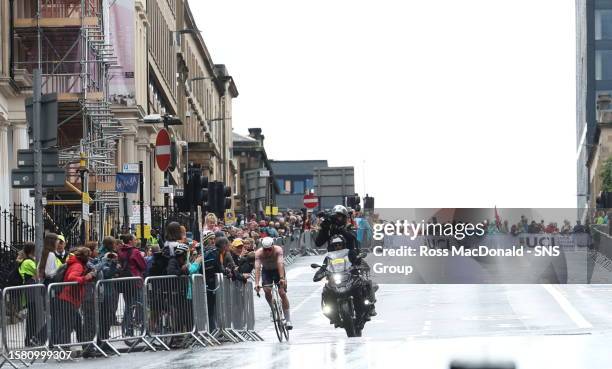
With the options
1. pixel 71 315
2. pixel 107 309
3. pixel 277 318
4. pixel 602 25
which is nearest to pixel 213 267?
pixel 277 318

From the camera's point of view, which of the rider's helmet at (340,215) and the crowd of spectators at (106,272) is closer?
the crowd of spectators at (106,272)

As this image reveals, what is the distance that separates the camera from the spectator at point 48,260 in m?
20.2

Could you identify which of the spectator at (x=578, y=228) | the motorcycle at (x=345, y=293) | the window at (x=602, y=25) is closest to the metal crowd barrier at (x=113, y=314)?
the motorcycle at (x=345, y=293)

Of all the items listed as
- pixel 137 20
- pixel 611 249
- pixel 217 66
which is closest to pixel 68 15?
pixel 137 20

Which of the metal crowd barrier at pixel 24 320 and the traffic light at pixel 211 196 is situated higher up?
the traffic light at pixel 211 196

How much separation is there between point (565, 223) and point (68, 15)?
55.5 feet

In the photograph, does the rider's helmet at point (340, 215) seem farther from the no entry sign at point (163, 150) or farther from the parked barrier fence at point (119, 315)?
the no entry sign at point (163, 150)

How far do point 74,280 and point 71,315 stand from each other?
45 centimetres

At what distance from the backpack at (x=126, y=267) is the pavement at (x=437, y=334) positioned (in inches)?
95.7

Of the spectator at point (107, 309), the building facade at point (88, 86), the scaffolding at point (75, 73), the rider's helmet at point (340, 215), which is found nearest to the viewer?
the spectator at point (107, 309)

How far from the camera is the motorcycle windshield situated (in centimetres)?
2166

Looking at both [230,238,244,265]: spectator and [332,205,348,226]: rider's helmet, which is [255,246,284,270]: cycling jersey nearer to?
[332,205,348,226]: rider's helmet

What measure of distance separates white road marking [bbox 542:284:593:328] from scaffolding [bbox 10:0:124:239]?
13.6 m

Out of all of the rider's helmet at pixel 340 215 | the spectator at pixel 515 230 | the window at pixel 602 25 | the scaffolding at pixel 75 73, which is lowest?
the spectator at pixel 515 230
